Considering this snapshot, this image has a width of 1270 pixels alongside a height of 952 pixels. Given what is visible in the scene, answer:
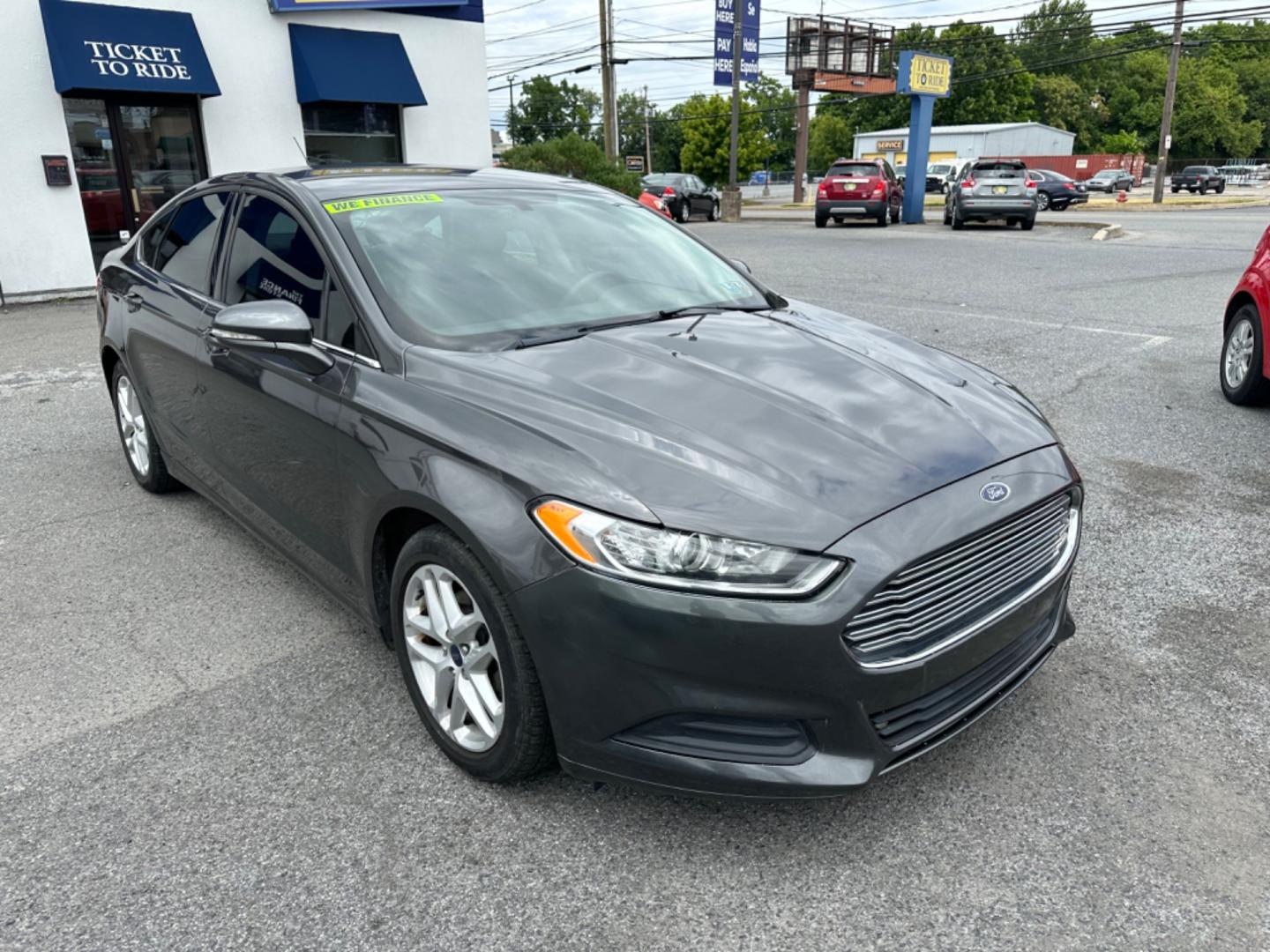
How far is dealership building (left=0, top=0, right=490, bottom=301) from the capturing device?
11.9m

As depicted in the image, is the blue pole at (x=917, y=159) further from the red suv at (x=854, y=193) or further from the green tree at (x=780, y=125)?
the green tree at (x=780, y=125)

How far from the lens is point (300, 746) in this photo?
9.39 ft

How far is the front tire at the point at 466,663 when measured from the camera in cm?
238

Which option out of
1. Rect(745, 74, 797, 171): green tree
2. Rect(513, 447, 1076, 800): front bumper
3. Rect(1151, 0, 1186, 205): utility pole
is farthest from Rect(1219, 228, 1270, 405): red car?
Rect(745, 74, 797, 171): green tree

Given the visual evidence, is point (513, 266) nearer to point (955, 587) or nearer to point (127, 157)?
point (955, 587)

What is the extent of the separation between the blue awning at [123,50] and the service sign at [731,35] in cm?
2435

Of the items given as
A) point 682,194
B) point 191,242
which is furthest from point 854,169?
point 191,242

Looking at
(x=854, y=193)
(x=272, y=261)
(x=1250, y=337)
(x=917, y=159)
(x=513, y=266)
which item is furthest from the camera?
(x=917, y=159)

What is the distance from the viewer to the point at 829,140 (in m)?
102

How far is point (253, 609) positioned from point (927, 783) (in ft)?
8.38

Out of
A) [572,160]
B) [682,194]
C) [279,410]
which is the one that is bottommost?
[279,410]

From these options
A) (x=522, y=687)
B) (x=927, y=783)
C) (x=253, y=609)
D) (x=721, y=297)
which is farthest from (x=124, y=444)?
(x=927, y=783)

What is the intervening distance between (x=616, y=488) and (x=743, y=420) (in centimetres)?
49

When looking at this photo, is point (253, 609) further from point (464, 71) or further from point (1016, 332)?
point (464, 71)
